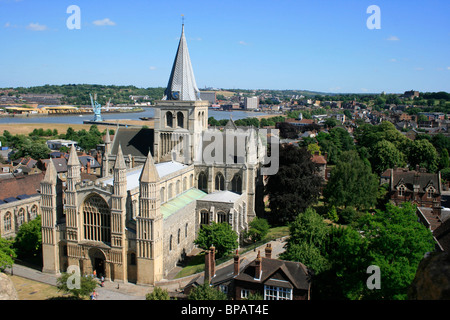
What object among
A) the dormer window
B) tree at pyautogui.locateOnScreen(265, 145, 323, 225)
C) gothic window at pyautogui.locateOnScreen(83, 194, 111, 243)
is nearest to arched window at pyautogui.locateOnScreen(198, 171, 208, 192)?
tree at pyautogui.locateOnScreen(265, 145, 323, 225)

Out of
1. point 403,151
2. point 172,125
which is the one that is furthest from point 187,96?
point 403,151

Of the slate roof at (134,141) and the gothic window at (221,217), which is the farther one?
the slate roof at (134,141)

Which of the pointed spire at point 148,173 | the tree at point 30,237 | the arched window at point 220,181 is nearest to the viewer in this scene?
the pointed spire at point 148,173

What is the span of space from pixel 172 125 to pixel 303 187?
17.6 m

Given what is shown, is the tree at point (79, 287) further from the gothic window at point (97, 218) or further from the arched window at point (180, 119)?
the arched window at point (180, 119)

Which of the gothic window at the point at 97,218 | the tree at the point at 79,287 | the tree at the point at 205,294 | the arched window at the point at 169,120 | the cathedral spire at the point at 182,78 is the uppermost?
the cathedral spire at the point at 182,78

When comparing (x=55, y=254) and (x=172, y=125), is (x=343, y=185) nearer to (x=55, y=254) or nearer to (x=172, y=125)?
(x=172, y=125)

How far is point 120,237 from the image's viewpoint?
3500 centimetres

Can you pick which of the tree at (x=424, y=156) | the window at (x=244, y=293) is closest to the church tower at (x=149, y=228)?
the window at (x=244, y=293)

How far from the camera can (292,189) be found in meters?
48.0

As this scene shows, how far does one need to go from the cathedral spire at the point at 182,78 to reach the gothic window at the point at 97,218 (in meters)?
18.1

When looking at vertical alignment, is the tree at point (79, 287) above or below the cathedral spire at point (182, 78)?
below

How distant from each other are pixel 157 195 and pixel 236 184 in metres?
15.4

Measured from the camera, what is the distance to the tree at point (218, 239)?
38.4 metres
